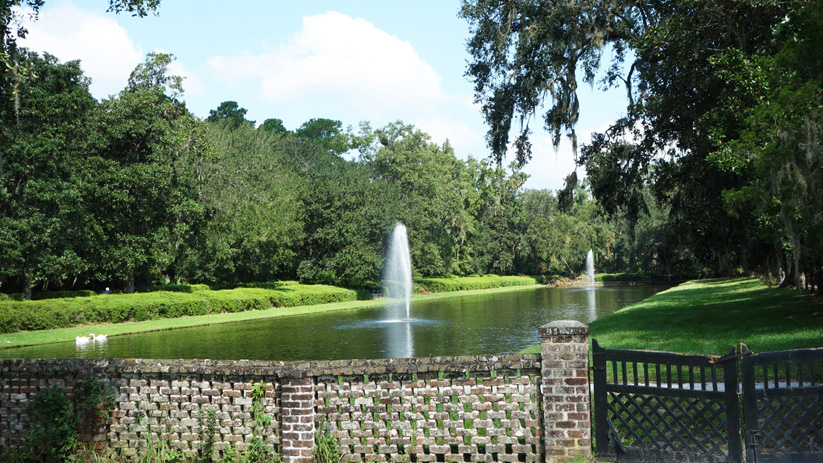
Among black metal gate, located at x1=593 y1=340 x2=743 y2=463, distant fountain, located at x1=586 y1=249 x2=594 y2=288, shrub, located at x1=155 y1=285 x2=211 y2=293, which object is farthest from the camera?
distant fountain, located at x1=586 y1=249 x2=594 y2=288

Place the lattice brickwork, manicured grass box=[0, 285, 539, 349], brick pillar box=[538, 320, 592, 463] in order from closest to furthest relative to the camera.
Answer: brick pillar box=[538, 320, 592, 463] < the lattice brickwork < manicured grass box=[0, 285, 539, 349]

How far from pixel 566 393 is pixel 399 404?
163cm

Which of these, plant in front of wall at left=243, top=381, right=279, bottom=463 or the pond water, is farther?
the pond water

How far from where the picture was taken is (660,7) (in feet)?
58.7

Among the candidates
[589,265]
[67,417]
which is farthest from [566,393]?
[589,265]

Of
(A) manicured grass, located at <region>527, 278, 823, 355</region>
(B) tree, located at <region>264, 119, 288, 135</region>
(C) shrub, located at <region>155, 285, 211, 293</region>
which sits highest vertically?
(B) tree, located at <region>264, 119, 288, 135</region>

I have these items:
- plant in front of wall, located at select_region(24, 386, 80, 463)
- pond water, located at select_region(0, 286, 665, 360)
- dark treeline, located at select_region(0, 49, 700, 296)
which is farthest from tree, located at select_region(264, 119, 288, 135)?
plant in front of wall, located at select_region(24, 386, 80, 463)

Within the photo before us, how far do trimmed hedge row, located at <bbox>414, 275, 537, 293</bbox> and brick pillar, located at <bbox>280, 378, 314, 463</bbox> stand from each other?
5431 centimetres

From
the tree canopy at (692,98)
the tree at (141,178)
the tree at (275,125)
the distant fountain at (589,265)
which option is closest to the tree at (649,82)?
the tree canopy at (692,98)

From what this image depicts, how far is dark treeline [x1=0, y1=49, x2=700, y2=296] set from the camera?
2877cm

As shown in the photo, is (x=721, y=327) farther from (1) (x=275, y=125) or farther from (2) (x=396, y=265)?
(1) (x=275, y=125)

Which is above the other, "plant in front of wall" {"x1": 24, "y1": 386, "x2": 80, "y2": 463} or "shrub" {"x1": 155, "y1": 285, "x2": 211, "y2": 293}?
"shrub" {"x1": 155, "y1": 285, "x2": 211, "y2": 293}

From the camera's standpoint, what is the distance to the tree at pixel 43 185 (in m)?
27.8

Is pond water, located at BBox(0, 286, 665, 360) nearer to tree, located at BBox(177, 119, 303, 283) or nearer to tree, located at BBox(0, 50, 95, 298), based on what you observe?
tree, located at BBox(0, 50, 95, 298)
